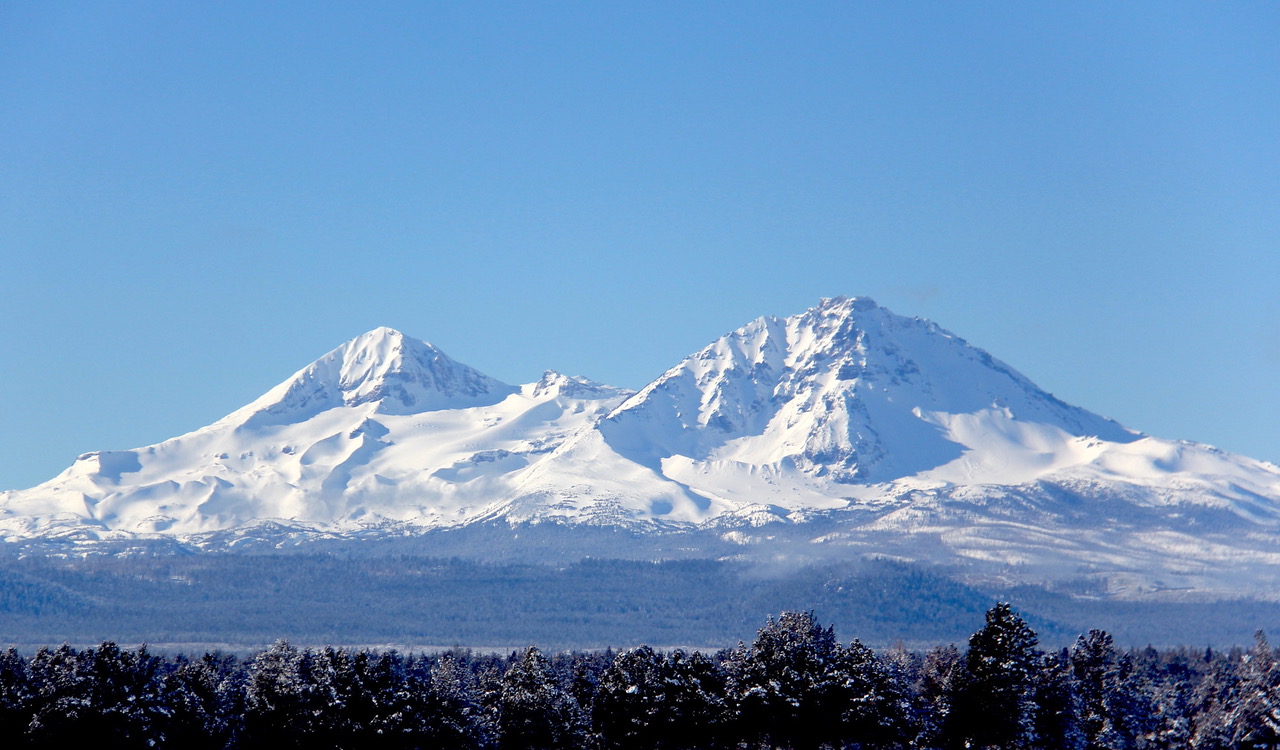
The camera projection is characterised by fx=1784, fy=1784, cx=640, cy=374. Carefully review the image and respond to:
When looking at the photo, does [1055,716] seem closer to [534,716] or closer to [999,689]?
[999,689]

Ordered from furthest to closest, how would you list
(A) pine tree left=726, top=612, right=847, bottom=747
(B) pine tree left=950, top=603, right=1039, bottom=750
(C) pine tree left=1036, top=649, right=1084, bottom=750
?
(C) pine tree left=1036, top=649, right=1084, bottom=750 < (A) pine tree left=726, top=612, right=847, bottom=747 < (B) pine tree left=950, top=603, right=1039, bottom=750

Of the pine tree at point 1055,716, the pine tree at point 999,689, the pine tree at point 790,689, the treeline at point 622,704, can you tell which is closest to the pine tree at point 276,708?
the treeline at point 622,704

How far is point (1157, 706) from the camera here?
159 m

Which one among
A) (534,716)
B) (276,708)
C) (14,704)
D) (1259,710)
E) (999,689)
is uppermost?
(999,689)

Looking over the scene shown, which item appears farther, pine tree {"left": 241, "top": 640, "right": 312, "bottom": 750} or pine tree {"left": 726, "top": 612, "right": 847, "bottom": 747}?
pine tree {"left": 726, "top": 612, "right": 847, "bottom": 747}

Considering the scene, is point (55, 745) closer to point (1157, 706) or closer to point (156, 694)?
point (156, 694)

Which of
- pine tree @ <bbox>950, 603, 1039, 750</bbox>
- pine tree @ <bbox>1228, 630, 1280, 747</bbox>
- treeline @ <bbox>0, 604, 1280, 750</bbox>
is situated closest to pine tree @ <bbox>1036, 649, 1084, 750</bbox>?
treeline @ <bbox>0, 604, 1280, 750</bbox>

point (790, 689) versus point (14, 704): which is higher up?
point (790, 689)

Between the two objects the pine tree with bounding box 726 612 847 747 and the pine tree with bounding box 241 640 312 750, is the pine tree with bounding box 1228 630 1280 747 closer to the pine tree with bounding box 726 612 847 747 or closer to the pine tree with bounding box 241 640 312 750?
the pine tree with bounding box 726 612 847 747

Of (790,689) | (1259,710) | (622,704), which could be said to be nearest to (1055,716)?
(1259,710)

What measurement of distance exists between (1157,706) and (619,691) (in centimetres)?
5774

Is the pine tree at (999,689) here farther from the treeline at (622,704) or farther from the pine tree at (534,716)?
the pine tree at (534,716)

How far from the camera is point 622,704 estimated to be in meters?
126

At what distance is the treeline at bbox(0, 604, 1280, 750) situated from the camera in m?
108
